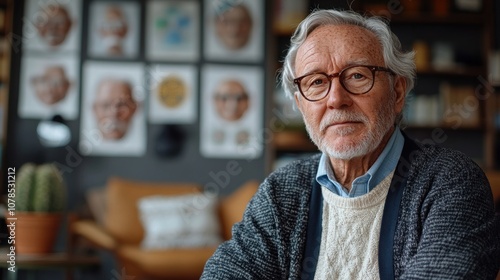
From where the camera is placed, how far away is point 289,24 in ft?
17.6

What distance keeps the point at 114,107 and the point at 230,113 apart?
0.91 meters

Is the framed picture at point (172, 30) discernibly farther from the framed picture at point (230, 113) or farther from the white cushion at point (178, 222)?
the white cushion at point (178, 222)

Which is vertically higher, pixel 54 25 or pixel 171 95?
pixel 54 25

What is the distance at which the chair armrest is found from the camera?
4.34 m

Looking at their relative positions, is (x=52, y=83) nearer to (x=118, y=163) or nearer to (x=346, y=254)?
(x=118, y=163)

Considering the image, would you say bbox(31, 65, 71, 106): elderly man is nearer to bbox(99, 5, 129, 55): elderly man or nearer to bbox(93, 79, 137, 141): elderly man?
bbox(93, 79, 137, 141): elderly man

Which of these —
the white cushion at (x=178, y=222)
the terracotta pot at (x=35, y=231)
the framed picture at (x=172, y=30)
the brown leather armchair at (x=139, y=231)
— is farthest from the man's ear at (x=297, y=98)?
the framed picture at (x=172, y=30)

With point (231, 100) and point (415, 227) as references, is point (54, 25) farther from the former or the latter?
point (415, 227)

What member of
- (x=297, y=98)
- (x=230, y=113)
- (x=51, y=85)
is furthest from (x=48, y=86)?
(x=297, y=98)

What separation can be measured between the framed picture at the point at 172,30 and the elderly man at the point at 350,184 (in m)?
3.90

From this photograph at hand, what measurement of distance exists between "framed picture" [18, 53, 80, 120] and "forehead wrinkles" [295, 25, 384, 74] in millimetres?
4018

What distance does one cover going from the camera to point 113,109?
17.7 ft

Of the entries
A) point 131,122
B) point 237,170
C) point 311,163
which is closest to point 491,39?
point 237,170

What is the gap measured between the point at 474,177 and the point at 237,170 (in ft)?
13.5
